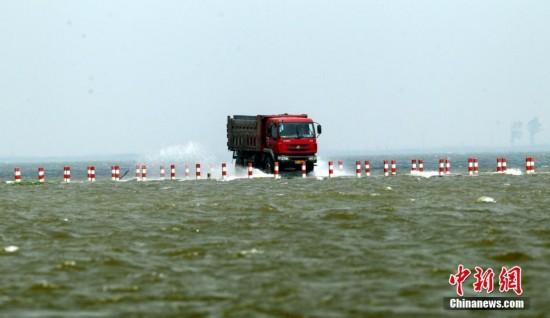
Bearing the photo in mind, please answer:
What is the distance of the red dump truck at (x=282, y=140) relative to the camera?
5206cm

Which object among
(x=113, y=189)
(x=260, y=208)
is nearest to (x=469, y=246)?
(x=260, y=208)

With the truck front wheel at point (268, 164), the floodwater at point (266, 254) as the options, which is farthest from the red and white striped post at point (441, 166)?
the floodwater at point (266, 254)

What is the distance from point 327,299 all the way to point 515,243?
699 centimetres

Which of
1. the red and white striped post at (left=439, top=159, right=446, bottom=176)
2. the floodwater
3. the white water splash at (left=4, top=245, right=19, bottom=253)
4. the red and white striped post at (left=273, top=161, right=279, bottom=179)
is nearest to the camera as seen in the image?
the floodwater

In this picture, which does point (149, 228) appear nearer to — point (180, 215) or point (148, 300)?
point (180, 215)

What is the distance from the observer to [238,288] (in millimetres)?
15383

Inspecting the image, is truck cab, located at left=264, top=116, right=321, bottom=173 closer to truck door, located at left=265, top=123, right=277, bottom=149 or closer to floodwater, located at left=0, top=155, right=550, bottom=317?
truck door, located at left=265, top=123, right=277, bottom=149

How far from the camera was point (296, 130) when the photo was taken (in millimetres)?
52375

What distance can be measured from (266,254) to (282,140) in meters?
32.7

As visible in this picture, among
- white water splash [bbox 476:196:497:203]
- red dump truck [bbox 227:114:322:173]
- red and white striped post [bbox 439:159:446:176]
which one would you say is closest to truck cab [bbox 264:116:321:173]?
red dump truck [bbox 227:114:322:173]

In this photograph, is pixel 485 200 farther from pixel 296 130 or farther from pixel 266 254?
pixel 296 130

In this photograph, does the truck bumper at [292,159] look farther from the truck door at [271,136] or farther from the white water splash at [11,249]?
the white water splash at [11,249]

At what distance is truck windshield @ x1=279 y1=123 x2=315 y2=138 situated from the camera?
52062mm

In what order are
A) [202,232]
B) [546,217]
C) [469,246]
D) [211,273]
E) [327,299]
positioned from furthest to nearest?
[546,217] < [202,232] < [469,246] < [211,273] < [327,299]
